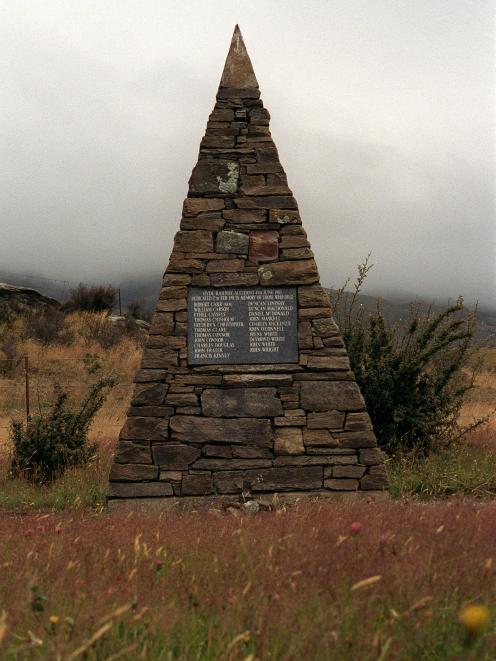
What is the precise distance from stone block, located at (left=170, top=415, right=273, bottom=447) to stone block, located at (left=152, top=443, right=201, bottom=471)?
0.41 ft

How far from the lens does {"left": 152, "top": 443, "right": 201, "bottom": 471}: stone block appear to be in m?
6.67

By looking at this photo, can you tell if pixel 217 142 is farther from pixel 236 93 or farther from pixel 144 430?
pixel 144 430

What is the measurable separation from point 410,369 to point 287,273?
309cm

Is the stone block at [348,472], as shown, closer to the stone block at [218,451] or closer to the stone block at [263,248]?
the stone block at [218,451]

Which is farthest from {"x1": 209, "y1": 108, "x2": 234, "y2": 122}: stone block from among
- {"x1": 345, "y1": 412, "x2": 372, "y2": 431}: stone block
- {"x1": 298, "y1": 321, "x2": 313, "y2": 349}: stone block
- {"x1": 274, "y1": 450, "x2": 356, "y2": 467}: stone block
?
{"x1": 274, "y1": 450, "x2": 356, "y2": 467}: stone block

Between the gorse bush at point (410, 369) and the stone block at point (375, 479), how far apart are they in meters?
1.97

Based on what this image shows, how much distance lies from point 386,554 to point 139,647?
50.0 inches

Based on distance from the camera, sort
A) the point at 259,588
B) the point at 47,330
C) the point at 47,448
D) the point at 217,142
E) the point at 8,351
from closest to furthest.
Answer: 1. the point at 259,588
2. the point at 217,142
3. the point at 47,448
4. the point at 8,351
5. the point at 47,330

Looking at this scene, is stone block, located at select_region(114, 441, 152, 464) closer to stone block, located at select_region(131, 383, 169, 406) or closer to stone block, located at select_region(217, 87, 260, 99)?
stone block, located at select_region(131, 383, 169, 406)

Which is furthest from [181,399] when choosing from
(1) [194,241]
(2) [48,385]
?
(2) [48,385]

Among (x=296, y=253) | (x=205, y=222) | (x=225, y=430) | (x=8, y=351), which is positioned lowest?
(x=8, y=351)

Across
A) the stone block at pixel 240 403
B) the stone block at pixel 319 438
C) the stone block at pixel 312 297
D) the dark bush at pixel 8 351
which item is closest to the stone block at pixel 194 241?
the stone block at pixel 312 297

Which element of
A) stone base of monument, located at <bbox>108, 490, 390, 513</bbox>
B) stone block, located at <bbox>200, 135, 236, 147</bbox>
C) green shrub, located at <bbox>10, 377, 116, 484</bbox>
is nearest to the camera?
stone base of monument, located at <bbox>108, 490, 390, 513</bbox>

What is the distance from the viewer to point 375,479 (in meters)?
6.75
